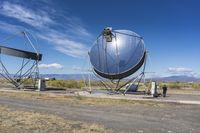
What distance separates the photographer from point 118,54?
1827 inches

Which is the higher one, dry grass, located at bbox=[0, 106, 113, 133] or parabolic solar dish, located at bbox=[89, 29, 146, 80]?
parabolic solar dish, located at bbox=[89, 29, 146, 80]

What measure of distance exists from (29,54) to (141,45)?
74.9 feet

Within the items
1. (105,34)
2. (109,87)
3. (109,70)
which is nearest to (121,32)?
(105,34)

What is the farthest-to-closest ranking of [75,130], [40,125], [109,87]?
[109,87]
[40,125]
[75,130]

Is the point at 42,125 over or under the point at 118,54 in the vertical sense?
under

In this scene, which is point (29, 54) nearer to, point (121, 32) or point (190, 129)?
point (121, 32)

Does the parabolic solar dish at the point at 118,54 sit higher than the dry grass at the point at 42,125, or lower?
higher

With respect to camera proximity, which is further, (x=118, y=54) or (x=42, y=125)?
(x=118, y=54)

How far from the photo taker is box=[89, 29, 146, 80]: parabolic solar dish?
45.7 metres

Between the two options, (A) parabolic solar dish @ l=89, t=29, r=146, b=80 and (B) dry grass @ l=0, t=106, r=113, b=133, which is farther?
(A) parabolic solar dish @ l=89, t=29, r=146, b=80

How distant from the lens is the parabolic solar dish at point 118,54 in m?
45.7

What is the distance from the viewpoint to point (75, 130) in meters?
16.0

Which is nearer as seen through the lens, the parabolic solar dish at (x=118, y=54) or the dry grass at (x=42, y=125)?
the dry grass at (x=42, y=125)

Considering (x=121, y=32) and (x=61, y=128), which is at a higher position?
(x=121, y=32)
